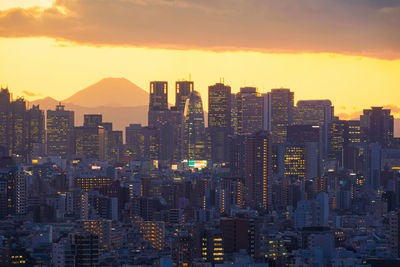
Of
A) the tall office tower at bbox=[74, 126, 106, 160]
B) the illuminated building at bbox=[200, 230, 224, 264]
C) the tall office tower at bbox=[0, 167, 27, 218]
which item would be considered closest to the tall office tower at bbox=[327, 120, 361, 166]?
the tall office tower at bbox=[74, 126, 106, 160]

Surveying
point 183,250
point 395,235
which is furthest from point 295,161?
point 183,250

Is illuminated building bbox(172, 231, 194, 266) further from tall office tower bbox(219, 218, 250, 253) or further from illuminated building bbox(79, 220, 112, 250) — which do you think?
illuminated building bbox(79, 220, 112, 250)

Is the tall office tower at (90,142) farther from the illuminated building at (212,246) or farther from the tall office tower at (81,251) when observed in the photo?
the tall office tower at (81,251)

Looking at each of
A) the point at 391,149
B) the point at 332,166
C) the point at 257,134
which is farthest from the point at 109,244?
the point at 391,149

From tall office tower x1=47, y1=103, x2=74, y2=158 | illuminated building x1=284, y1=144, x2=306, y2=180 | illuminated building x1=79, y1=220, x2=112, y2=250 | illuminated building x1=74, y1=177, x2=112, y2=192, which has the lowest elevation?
illuminated building x1=79, y1=220, x2=112, y2=250

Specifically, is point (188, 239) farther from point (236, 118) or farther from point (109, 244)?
point (236, 118)

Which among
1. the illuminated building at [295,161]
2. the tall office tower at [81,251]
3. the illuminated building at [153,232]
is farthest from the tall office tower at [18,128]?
the tall office tower at [81,251]

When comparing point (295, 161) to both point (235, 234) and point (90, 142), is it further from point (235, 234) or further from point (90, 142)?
point (235, 234)
